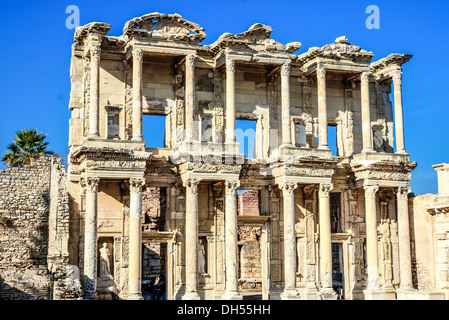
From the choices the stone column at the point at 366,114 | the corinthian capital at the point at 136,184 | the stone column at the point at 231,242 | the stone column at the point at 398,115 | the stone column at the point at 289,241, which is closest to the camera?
the corinthian capital at the point at 136,184

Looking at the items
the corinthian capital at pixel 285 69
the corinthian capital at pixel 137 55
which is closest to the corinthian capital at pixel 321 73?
the corinthian capital at pixel 285 69

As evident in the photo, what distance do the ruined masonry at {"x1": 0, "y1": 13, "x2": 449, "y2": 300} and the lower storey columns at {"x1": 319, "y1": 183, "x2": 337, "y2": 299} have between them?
0.16 feet

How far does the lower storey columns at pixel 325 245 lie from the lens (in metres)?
27.6

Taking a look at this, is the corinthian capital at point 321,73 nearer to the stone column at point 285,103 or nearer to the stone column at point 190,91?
the stone column at point 285,103

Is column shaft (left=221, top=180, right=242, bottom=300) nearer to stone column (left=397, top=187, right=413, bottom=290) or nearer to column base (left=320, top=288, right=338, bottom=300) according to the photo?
column base (left=320, top=288, right=338, bottom=300)

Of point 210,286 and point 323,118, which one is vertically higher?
point 323,118

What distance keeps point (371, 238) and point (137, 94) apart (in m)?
10.1

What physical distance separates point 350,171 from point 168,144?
23.4 ft

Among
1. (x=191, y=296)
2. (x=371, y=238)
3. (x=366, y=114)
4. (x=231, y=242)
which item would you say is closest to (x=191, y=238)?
(x=231, y=242)

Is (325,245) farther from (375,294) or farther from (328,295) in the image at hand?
(375,294)

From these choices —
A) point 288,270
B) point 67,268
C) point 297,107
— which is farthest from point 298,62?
point 67,268

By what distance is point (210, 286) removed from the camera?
27.6 meters

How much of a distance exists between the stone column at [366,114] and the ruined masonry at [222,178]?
0.06m
